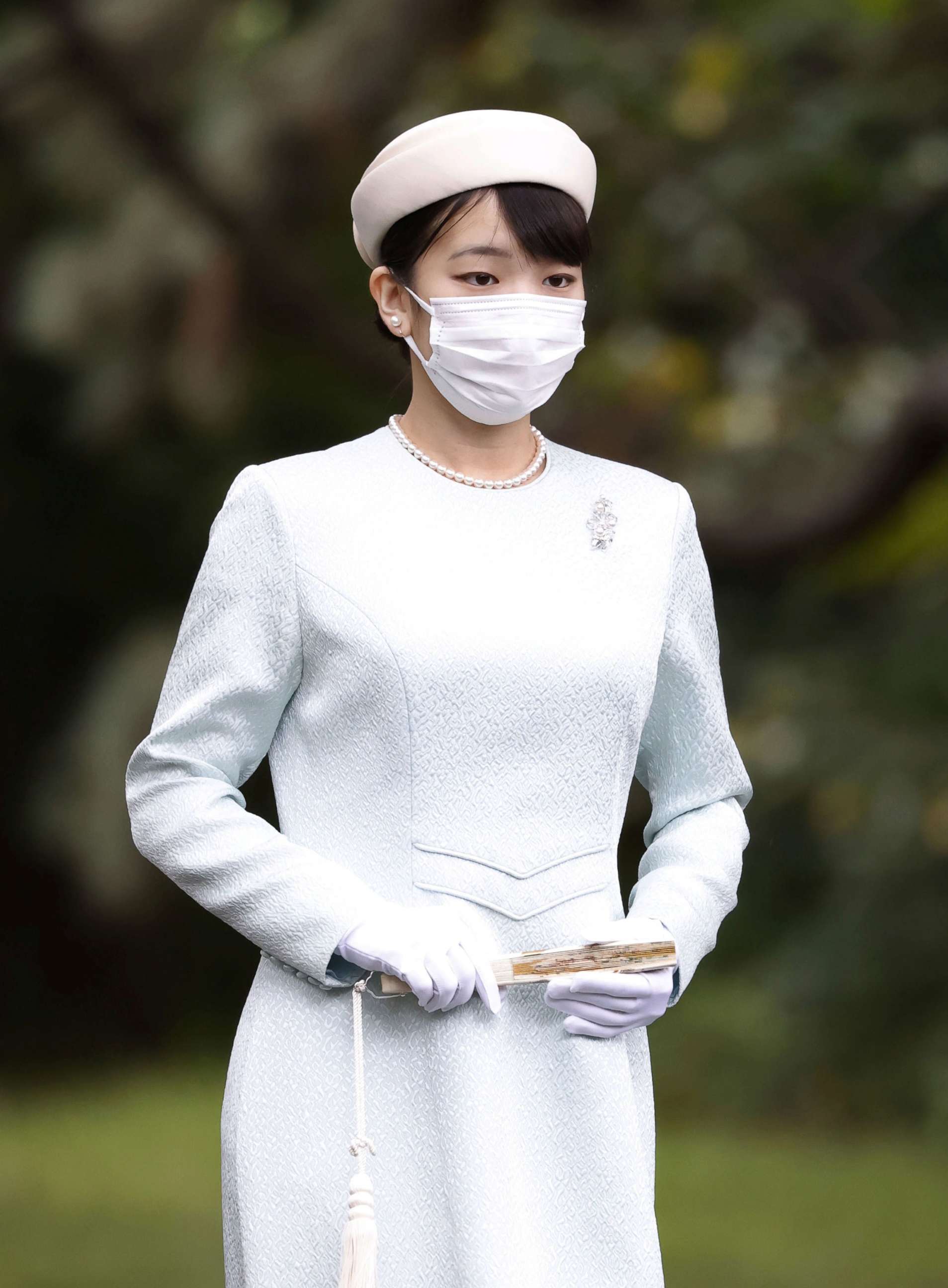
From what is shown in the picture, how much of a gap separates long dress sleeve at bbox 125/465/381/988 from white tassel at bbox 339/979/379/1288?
0.11 metres

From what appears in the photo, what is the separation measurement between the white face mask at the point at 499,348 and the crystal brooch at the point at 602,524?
108 millimetres

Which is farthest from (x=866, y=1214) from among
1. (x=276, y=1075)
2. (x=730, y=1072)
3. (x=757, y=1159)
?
Answer: (x=276, y=1075)

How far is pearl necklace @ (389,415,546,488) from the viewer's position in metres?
1.77

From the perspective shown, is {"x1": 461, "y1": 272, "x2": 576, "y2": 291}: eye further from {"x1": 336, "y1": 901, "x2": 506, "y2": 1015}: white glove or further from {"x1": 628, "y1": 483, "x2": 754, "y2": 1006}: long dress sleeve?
{"x1": 336, "y1": 901, "x2": 506, "y2": 1015}: white glove

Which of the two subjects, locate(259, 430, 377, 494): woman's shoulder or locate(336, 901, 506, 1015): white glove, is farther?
locate(259, 430, 377, 494): woman's shoulder

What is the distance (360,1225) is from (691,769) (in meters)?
0.55

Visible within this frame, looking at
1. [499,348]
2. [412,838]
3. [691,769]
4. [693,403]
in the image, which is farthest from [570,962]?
[693,403]

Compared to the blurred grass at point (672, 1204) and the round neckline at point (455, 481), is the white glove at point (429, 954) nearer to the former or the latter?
the round neckline at point (455, 481)

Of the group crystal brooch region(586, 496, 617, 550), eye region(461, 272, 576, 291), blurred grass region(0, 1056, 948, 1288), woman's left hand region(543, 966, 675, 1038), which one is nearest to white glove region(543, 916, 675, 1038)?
woman's left hand region(543, 966, 675, 1038)

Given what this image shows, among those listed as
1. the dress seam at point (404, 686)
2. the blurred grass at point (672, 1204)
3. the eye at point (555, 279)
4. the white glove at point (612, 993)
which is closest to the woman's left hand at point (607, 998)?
the white glove at point (612, 993)

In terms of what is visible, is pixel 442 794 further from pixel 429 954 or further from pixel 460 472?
pixel 460 472

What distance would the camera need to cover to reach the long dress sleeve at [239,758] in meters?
1.63

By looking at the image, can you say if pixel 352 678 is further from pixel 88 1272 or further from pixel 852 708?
pixel 852 708

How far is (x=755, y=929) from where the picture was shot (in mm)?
5039
